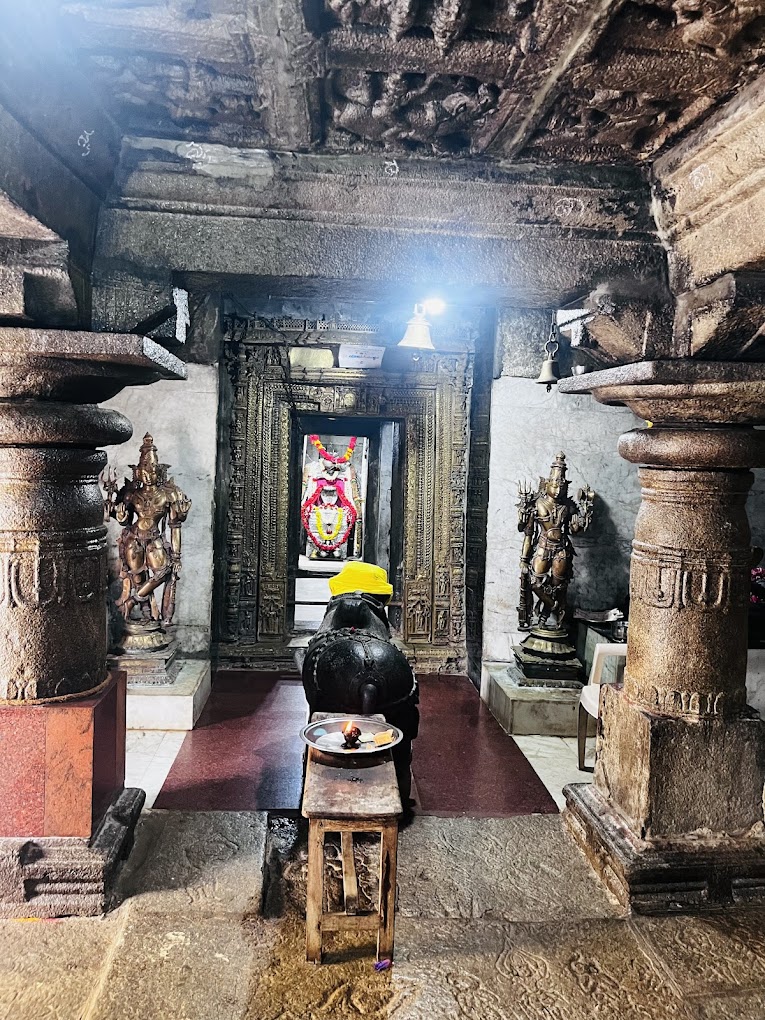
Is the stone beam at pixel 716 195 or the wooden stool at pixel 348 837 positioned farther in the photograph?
→ the wooden stool at pixel 348 837

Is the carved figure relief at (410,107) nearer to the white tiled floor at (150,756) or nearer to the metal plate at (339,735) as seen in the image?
the metal plate at (339,735)

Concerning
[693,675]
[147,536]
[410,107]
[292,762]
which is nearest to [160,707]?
[292,762]

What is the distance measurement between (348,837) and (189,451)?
4.74 meters

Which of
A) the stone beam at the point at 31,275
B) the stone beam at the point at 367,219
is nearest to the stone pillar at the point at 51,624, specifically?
the stone beam at the point at 31,275

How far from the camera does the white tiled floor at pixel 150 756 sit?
4.79 m

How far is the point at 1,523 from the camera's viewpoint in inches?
127

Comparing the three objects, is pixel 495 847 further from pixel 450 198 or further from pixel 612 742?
pixel 450 198

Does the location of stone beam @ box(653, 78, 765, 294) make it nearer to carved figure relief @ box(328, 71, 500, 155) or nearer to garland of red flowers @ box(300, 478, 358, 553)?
carved figure relief @ box(328, 71, 500, 155)

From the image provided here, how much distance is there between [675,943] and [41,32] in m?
4.25

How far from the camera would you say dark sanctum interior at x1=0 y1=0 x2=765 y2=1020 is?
254 cm

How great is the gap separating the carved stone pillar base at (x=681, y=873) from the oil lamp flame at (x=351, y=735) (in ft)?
4.54

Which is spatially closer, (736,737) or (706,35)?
(706,35)

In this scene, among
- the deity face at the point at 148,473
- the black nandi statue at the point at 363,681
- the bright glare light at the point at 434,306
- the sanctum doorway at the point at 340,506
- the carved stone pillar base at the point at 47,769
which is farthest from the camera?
the sanctum doorway at the point at 340,506

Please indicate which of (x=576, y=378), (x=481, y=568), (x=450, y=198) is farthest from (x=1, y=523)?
(x=481, y=568)
